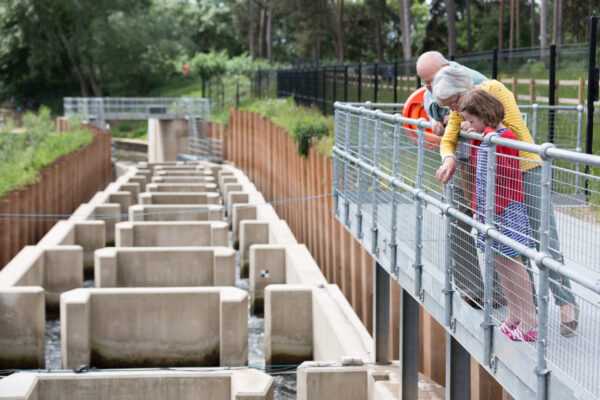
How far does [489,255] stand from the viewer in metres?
5.27

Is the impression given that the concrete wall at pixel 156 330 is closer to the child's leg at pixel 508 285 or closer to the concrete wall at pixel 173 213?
the concrete wall at pixel 173 213

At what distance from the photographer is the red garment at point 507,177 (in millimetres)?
5172

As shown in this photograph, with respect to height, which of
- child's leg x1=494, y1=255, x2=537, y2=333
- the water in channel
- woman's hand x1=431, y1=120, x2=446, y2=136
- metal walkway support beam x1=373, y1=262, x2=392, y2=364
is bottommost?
the water in channel

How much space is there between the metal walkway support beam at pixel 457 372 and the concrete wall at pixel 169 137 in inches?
1782

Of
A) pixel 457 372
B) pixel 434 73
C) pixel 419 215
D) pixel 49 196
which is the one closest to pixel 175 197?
pixel 49 196

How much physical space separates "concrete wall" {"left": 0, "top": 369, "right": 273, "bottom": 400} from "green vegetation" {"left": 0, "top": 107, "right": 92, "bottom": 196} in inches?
372

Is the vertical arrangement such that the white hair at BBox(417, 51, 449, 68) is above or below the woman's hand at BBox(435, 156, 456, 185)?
above

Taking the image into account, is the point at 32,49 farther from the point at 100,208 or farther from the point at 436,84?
the point at 436,84

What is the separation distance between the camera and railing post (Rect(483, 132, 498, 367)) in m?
5.21

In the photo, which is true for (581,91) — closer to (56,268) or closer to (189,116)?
(56,268)

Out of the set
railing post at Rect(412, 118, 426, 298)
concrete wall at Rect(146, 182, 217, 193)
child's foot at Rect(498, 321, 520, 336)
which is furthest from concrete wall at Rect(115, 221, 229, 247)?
child's foot at Rect(498, 321, 520, 336)

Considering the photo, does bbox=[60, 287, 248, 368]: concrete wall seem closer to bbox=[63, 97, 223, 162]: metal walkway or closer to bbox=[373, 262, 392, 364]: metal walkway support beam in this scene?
bbox=[373, 262, 392, 364]: metal walkway support beam

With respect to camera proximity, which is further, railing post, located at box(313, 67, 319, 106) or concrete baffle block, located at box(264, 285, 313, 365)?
railing post, located at box(313, 67, 319, 106)

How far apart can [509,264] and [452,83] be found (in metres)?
1.09
